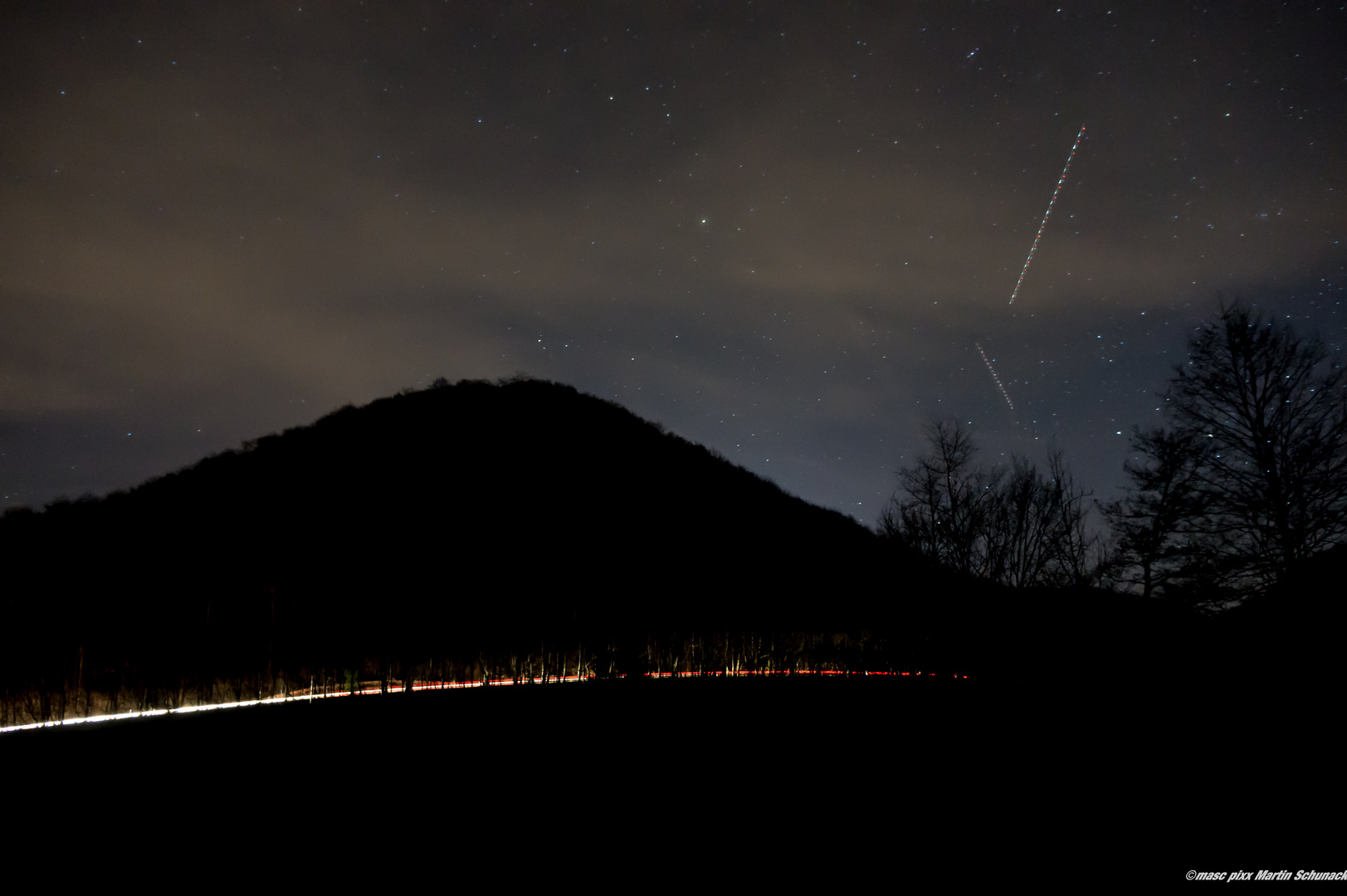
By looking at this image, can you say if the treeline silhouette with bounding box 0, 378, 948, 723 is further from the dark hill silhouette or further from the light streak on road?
the light streak on road

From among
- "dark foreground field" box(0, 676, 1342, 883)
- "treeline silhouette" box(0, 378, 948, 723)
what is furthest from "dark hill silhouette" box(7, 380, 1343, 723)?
"dark foreground field" box(0, 676, 1342, 883)

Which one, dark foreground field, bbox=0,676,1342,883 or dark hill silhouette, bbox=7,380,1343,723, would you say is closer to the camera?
dark foreground field, bbox=0,676,1342,883

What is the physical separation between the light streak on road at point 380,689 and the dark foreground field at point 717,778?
61 cm

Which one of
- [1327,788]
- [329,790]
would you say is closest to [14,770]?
[329,790]

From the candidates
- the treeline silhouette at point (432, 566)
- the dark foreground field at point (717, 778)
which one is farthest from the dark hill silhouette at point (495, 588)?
the dark foreground field at point (717, 778)

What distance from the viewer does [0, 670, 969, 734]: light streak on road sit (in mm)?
7223

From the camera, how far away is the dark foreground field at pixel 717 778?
454 cm

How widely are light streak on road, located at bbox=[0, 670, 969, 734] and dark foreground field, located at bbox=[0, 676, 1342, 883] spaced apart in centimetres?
61

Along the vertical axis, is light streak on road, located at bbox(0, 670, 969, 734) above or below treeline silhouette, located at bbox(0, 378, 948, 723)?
below

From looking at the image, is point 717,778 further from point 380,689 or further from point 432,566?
point 432,566

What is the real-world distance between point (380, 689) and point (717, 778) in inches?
263

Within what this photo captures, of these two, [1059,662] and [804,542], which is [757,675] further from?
[804,542]

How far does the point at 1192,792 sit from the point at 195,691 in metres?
11.5

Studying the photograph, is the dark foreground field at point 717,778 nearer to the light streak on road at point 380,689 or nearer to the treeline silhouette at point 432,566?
the light streak on road at point 380,689
